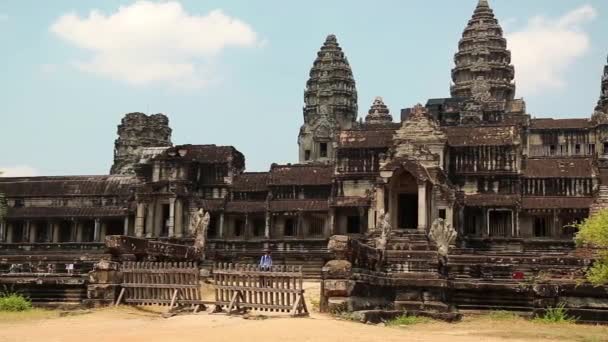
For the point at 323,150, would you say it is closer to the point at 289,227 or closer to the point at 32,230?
the point at 289,227

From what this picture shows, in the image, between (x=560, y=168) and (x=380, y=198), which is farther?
(x=560, y=168)

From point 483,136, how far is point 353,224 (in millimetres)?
9162

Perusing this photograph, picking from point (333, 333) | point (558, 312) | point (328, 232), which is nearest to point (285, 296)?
point (333, 333)

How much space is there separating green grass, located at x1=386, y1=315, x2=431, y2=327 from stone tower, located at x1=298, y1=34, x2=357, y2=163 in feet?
165

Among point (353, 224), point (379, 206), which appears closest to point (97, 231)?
point (353, 224)

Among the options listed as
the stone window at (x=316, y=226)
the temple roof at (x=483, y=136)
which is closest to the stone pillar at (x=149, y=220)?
the stone window at (x=316, y=226)

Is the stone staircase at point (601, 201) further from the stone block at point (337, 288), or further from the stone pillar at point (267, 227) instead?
the stone block at point (337, 288)

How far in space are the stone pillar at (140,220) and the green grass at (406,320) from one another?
28790mm

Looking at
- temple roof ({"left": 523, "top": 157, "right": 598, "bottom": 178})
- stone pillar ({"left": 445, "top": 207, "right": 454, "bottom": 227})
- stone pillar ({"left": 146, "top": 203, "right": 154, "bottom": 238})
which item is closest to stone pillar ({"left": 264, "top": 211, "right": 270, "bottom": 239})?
stone pillar ({"left": 146, "top": 203, "right": 154, "bottom": 238})

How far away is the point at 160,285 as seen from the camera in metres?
24.5

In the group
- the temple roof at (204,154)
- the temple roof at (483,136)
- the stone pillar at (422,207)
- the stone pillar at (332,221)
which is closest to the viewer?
the stone pillar at (422,207)

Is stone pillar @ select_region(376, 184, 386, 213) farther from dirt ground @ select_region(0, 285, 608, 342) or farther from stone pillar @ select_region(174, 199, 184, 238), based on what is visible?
dirt ground @ select_region(0, 285, 608, 342)

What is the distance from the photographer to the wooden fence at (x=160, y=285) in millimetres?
23891

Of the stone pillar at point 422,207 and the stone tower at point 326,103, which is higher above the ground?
the stone tower at point 326,103
